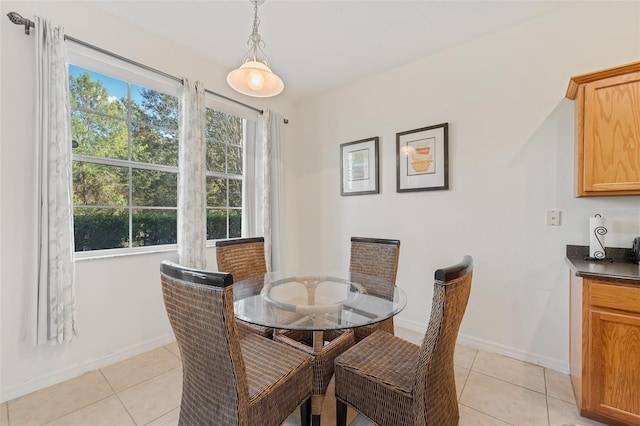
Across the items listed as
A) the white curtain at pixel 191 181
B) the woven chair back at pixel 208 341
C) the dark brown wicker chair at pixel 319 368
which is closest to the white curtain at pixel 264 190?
the white curtain at pixel 191 181

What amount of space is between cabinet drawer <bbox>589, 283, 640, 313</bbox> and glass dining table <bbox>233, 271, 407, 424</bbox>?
101cm

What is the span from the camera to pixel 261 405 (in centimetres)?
112

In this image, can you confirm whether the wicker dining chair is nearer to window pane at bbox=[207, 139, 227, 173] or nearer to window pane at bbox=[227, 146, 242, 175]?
window pane at bbox=[207, 139, 227, 173]

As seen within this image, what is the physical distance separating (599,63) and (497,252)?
1504 millimetres

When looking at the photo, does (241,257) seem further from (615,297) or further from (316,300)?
(615,297)

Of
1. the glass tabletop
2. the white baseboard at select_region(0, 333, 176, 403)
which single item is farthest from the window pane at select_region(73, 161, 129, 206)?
the glass tabletop

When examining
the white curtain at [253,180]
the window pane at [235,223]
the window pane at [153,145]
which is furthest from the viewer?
the white curtain at [253,180]

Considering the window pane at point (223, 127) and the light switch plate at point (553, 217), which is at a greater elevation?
the window pane at point (223, 127)

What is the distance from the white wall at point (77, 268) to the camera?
5.70ft

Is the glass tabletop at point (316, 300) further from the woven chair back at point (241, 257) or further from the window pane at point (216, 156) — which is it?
the window pane at point (216, 156)

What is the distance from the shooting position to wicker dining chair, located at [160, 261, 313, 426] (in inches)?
38.1

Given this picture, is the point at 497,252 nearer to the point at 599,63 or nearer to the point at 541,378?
the point at 541,378

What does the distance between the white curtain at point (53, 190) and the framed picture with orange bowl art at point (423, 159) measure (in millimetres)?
2720

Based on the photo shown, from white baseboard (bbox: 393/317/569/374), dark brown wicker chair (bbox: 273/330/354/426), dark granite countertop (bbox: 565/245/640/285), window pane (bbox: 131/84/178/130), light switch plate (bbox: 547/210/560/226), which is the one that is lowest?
white baseboard (bbox: 393/317/569/374)
